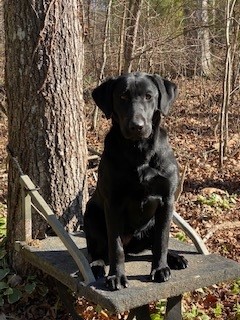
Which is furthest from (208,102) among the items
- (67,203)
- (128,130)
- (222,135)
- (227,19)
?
(128,130)

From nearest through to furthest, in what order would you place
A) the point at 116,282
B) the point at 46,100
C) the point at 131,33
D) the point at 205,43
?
the point at 116,282 < the point at 46,100 < the point at 131,33 < the point at 205,43

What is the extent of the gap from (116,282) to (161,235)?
440mm

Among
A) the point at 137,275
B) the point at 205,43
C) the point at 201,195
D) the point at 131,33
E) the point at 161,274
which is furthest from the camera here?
the point at 205,43

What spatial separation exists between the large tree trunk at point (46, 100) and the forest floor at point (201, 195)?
647 millimetres

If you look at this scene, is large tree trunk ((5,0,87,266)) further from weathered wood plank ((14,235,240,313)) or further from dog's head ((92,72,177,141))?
dog's head ((92,72,177,141))

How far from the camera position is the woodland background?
4004 millimetres

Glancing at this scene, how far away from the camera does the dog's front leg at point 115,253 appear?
2.84 m

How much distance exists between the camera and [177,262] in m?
3.20

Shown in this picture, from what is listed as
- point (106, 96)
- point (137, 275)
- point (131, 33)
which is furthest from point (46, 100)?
point (131, 33)

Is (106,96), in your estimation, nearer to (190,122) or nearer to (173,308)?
(173,308)

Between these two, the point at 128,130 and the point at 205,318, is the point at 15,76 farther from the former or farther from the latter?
the point at 205,318

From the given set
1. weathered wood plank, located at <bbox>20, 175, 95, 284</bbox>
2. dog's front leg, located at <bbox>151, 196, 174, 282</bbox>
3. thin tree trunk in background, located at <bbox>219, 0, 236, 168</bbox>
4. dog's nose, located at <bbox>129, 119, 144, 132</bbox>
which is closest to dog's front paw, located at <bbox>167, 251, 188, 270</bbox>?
dog's front leg, located at <bbox>151, 196, 174, 282</bbox>

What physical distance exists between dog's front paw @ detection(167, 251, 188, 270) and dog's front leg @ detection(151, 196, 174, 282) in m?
0.15

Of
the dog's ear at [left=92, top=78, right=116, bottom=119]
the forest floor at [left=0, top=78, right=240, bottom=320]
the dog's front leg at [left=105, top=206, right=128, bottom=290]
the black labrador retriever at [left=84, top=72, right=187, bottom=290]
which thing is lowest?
the forest floor at [left=0, top=78, right=240, bottom=320]
